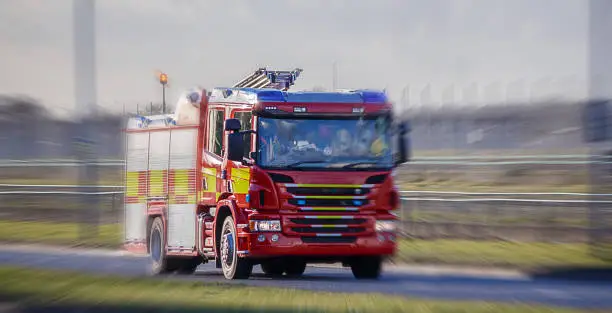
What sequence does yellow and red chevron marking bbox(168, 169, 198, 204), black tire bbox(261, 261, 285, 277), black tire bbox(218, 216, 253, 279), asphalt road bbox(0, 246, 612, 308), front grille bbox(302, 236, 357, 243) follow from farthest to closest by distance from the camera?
black tire bbox(261, 261, 285, 277) → yellow and red chevron marking bbox(168, 169, 198, 204) → black tire bbox(218, 216, 253, 279) → front grille bbox(302, 236, 357, 243) → asphalt road bbox(0, 246, 612, 308)

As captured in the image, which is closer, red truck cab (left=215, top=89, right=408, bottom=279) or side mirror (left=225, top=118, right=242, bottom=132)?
red truck cab (left=215, top=89, right=408, bottom=279)

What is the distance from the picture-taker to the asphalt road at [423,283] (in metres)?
19.2

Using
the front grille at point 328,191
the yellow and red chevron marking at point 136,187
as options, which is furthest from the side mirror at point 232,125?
the yellow and red chevron marking at point 136,187

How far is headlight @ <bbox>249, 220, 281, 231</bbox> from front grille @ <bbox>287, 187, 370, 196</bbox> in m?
0.55

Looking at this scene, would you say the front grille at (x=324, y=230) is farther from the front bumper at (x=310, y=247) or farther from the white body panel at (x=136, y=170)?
the white body panel at (x=136, y=170)

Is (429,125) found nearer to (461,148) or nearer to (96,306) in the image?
(461,148)

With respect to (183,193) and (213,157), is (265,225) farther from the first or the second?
(183,193)

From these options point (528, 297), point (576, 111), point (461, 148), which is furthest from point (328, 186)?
point (461, 148)

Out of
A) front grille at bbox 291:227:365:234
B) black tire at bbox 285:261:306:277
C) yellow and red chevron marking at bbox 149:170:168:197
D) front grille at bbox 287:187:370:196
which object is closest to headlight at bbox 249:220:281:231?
front grille at bbox 291:227:365:234

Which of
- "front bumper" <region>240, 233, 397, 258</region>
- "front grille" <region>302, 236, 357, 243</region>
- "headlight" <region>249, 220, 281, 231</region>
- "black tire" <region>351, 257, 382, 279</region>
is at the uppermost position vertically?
"headlight" <region>249, 220, 281, 231</region>

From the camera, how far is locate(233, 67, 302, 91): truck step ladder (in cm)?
2439

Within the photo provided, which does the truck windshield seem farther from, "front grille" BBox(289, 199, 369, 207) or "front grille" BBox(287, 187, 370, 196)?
"front grille" BBox(289, 199, 369, 207)

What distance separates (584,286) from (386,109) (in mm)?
4171

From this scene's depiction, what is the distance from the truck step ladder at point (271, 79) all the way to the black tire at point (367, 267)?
A: 10.5ft
